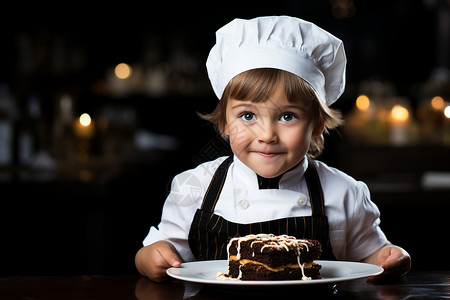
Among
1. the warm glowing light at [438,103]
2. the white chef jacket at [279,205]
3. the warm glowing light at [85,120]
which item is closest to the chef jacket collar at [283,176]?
the white chef jacket at [279,205]

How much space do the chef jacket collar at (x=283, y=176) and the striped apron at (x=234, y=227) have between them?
0.02 metres

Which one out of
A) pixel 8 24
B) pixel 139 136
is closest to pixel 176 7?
pixel 139 136

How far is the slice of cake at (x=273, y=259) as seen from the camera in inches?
35.8

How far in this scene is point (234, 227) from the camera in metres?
1.11

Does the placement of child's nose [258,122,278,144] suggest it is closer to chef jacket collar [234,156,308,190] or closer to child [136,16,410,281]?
child [136,16,410,281]

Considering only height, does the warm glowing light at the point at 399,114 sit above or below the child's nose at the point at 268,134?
above

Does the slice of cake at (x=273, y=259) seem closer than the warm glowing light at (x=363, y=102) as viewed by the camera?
Yes

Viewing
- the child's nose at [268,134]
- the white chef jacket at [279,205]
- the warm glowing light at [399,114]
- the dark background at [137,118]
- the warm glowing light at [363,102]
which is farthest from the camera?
the warm glowing light at [363,102]

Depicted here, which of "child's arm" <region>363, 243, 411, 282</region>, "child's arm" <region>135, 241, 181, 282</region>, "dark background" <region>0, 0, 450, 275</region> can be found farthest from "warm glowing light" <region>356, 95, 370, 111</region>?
"child's arm" <region>135, 241, 181, 282</region>

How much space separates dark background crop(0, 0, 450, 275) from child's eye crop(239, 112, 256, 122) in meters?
0.26

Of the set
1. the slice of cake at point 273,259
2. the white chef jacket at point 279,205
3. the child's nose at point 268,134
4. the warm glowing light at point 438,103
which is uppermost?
the warm glowing light at point 438,103

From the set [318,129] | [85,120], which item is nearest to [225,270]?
[318,129]

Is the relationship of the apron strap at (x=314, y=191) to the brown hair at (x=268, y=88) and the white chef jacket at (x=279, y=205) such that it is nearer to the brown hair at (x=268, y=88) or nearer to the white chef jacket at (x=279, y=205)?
the white chef jacket at (x=279, y=205)

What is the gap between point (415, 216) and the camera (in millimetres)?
2523
